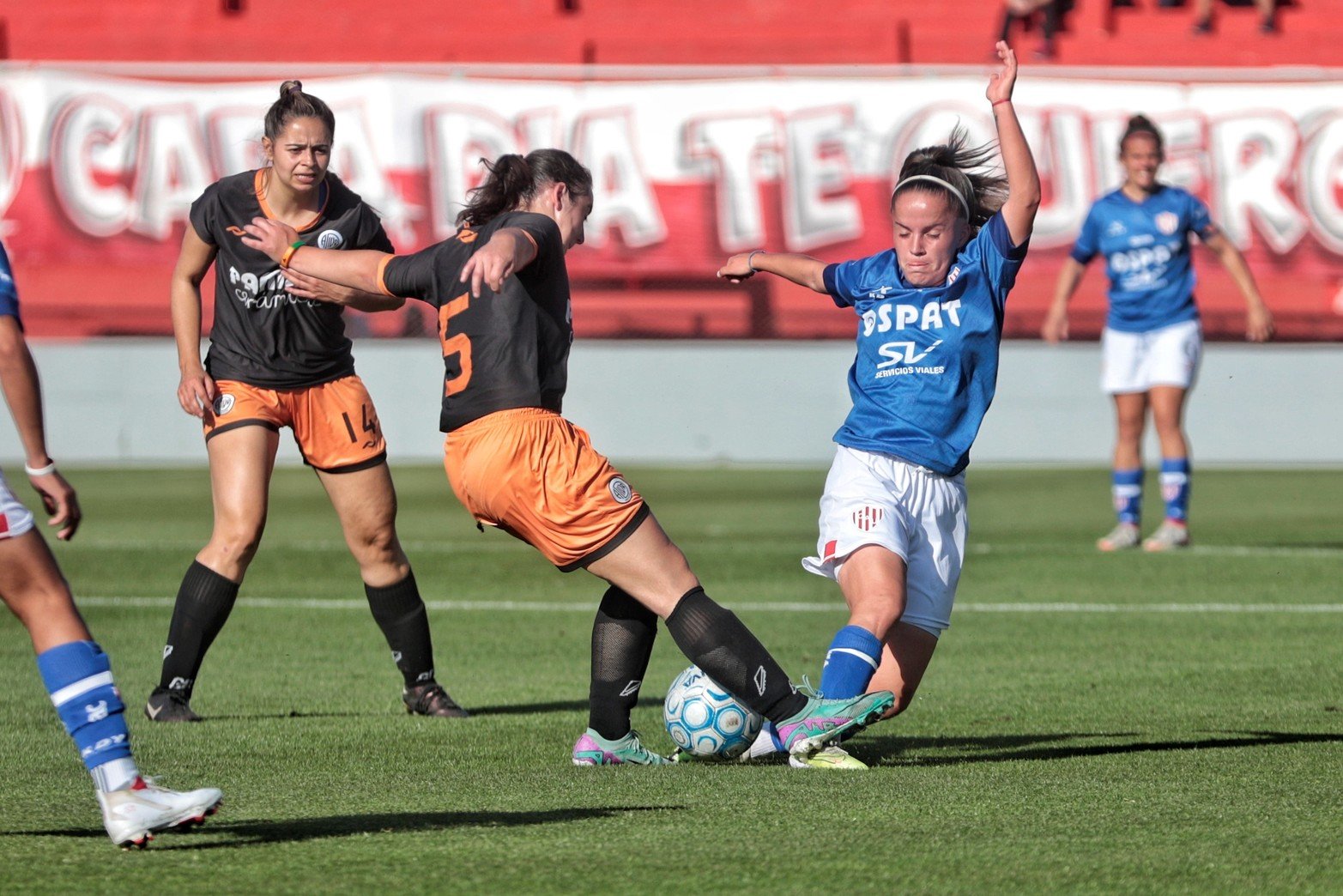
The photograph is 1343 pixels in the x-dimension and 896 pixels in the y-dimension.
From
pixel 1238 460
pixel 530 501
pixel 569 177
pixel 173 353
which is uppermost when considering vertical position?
Result: pixel 569 177

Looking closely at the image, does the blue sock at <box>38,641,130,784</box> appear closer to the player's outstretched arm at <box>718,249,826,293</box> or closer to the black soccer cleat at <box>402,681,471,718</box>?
the black soccer cleat at <box>402,681,471,718</box>

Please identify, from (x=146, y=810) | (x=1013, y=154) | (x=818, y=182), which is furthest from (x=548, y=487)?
(x=818, y=182)

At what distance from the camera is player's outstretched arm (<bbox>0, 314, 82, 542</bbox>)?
4195 millimetres

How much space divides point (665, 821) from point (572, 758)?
1.13m

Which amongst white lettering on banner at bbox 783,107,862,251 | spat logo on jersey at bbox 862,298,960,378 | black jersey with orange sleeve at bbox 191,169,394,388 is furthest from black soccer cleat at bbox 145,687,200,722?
white lettering on banner at bbox 783,107,862,251

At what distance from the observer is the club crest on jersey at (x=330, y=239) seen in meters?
6.30

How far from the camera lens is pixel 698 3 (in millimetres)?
24047

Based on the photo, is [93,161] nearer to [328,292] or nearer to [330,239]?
[330,239]

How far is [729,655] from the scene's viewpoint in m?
5.25

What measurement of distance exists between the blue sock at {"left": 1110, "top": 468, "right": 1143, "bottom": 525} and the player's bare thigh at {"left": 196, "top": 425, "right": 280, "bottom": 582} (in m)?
6.75

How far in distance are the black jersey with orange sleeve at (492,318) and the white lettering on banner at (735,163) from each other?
616 inches

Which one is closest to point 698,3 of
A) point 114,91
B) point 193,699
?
point 114,91

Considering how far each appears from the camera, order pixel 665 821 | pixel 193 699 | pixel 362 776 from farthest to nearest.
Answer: pixel 193 699, pixel 362 776, pixel 665 821

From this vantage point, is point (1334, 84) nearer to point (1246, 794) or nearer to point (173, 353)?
point (173, 353)
